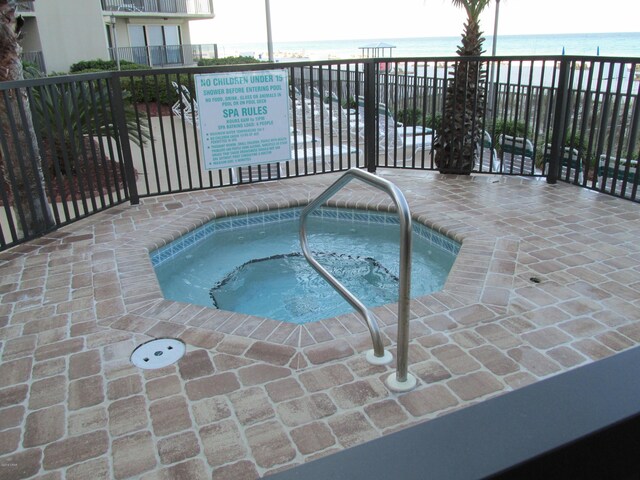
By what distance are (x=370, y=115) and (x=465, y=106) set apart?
111cm

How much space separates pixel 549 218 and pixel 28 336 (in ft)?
13.2

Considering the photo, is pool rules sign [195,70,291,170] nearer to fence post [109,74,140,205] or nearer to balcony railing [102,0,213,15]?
fence post [109,74,140,205]

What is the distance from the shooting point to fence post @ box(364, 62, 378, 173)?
5.75 m

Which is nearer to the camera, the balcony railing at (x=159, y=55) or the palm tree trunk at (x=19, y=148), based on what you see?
the palm tree trunk at (x=19, y=148)

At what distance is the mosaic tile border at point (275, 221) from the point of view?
170 inches

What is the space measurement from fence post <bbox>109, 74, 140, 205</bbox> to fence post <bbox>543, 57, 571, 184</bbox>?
14.1ft

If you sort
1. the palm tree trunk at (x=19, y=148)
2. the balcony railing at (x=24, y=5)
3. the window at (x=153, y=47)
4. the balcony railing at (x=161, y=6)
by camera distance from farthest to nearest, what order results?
the window at (x=153, y=47) → the balcony railing at (x=161, y=6) → the balcony railing at (x=24, y=5) → the palm tree trunk at (x=19, y=148)

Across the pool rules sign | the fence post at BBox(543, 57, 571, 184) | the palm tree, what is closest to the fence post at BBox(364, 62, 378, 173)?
the palm tree

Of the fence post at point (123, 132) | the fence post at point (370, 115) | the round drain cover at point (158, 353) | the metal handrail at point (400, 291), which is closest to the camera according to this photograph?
the metal handrail at point (400, 291)

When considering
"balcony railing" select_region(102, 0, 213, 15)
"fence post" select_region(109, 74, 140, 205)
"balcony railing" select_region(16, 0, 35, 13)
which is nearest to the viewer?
"balcony railing" select_region(16, 0, 35, 13)

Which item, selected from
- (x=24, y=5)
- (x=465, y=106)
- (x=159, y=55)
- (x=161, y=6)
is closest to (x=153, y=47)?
(x=159, y=55)

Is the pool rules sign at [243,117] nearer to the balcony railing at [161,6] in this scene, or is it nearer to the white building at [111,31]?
the white building at [111,31]

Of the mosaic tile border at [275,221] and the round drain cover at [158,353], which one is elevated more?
the round drain cover at [158,353]

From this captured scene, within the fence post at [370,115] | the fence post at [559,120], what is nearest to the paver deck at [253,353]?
the fence post at [559,120]
